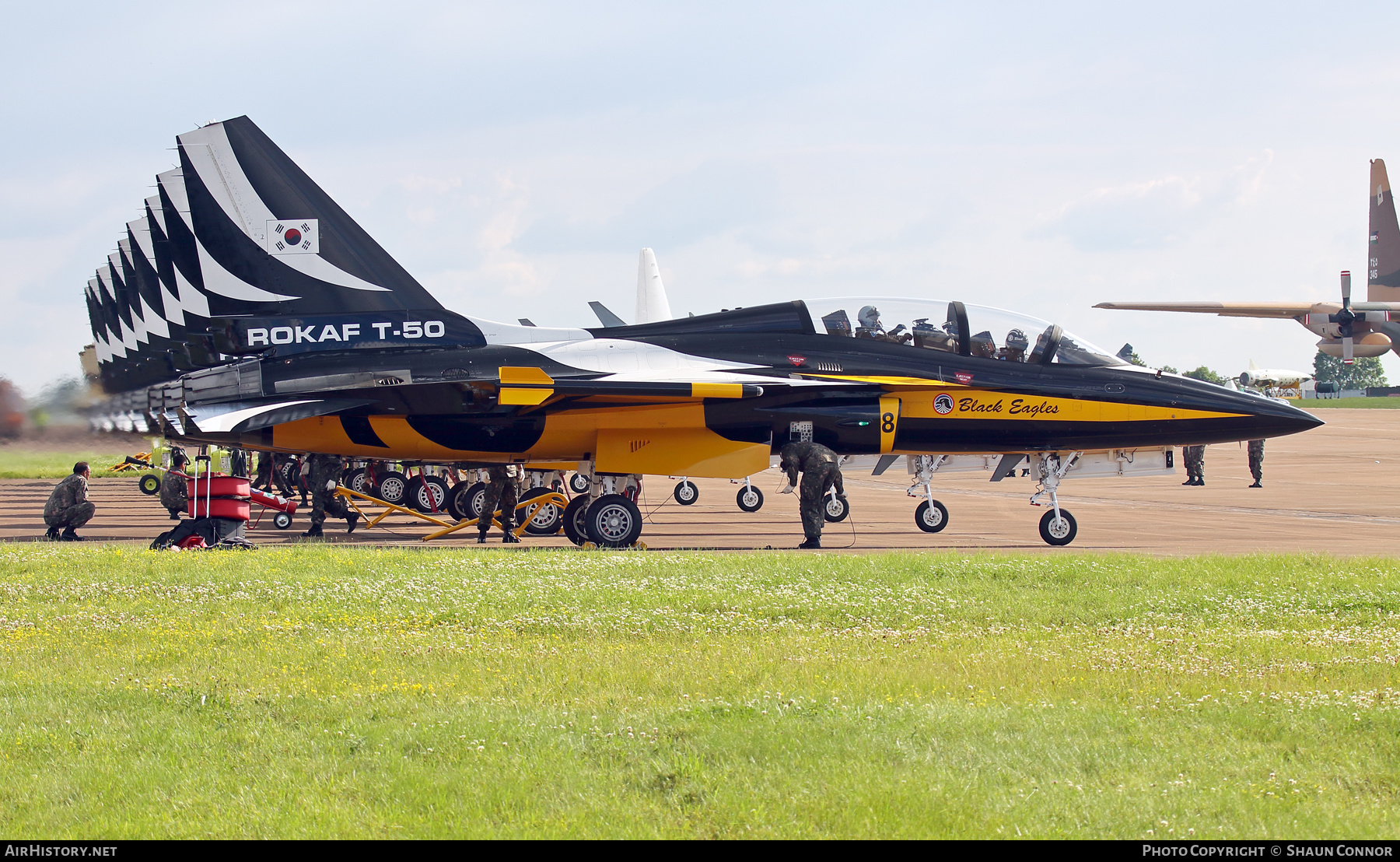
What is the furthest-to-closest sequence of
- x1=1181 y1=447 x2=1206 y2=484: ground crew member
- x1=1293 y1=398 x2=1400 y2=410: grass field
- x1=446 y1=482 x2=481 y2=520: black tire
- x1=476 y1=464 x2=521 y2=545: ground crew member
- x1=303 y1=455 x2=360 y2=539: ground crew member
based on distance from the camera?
x1=1293 y1=398 x2=1400 y2=410: grass field < x1=1181 y1=447 x2=1206 y2=484: ground crew member < x1=446 y1=482 x2=481 y2=520: black tire < x1=303 y1=455 x2=360 y2=539: ground crew member < x1=476 y1=464 x2=521 y2=545: ground crew member

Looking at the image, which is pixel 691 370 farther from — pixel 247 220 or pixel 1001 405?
pixel 247 220

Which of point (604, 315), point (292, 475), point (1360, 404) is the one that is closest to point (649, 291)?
point (604, 315)

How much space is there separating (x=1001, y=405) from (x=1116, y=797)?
41.4 ft

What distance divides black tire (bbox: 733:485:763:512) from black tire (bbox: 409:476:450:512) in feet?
22.8

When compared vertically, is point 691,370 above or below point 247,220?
→ below

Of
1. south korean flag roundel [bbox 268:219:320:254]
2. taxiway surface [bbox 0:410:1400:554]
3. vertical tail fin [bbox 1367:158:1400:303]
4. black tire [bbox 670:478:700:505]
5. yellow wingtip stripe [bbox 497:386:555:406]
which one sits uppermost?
vertical tail fin [bbox 1367:158:1400:303]

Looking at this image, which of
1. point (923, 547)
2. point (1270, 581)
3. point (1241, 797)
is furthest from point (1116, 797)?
point (923, 547)

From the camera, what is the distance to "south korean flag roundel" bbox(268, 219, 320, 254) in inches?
643

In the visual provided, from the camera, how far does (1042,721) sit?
583cm

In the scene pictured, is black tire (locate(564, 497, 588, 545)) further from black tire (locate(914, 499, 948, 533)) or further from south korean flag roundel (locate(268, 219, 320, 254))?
black tire (locate(914, 499, 948, 533))

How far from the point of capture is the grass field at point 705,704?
4.61m

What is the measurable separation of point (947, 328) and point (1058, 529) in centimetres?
361

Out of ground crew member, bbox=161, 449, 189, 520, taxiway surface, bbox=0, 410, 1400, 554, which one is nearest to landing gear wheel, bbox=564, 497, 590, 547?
taxiway surface, bbox=0, 410, 1400, 554

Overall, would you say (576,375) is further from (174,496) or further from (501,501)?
(174,496)
